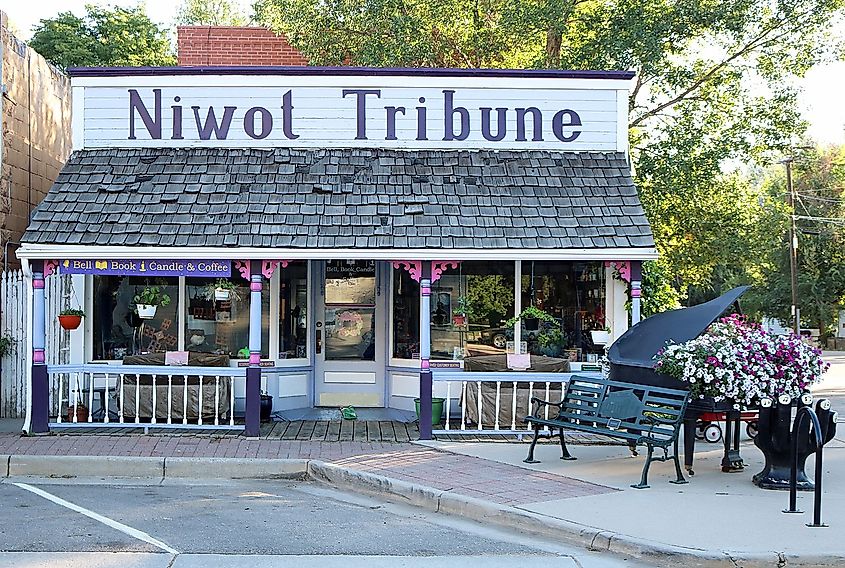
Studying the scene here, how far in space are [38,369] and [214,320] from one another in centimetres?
262

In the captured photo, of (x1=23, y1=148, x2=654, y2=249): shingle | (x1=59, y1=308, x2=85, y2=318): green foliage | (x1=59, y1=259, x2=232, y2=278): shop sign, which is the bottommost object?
(x1=59, y1=308, x2=85, y2=318): green foliage

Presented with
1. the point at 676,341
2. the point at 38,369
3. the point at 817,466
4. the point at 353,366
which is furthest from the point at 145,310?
the point at 817,466

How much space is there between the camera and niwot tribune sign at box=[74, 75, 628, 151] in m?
14.2

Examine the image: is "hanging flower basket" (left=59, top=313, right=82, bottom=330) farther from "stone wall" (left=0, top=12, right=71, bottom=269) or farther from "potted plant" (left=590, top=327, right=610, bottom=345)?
"potted plant" (left=590, top=327, right=610, bottom=345)

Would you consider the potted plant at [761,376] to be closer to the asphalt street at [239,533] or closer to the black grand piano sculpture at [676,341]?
the black grand piano sculpture at [676,341]

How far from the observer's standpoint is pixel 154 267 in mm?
12344

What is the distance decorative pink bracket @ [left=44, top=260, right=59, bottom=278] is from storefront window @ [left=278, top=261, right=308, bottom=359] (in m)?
3.20

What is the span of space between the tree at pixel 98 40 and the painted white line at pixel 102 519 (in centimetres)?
2420

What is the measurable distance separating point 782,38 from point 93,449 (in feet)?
57.4

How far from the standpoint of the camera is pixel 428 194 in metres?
13.3

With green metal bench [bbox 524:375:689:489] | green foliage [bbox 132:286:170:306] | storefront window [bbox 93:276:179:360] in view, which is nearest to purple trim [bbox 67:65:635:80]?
storefront window [bbox 93:276:179:360]

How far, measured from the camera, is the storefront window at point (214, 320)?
14.0 metres

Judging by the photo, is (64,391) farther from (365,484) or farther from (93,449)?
(365,484)

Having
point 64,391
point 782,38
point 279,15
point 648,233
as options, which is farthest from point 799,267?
point 64,391
